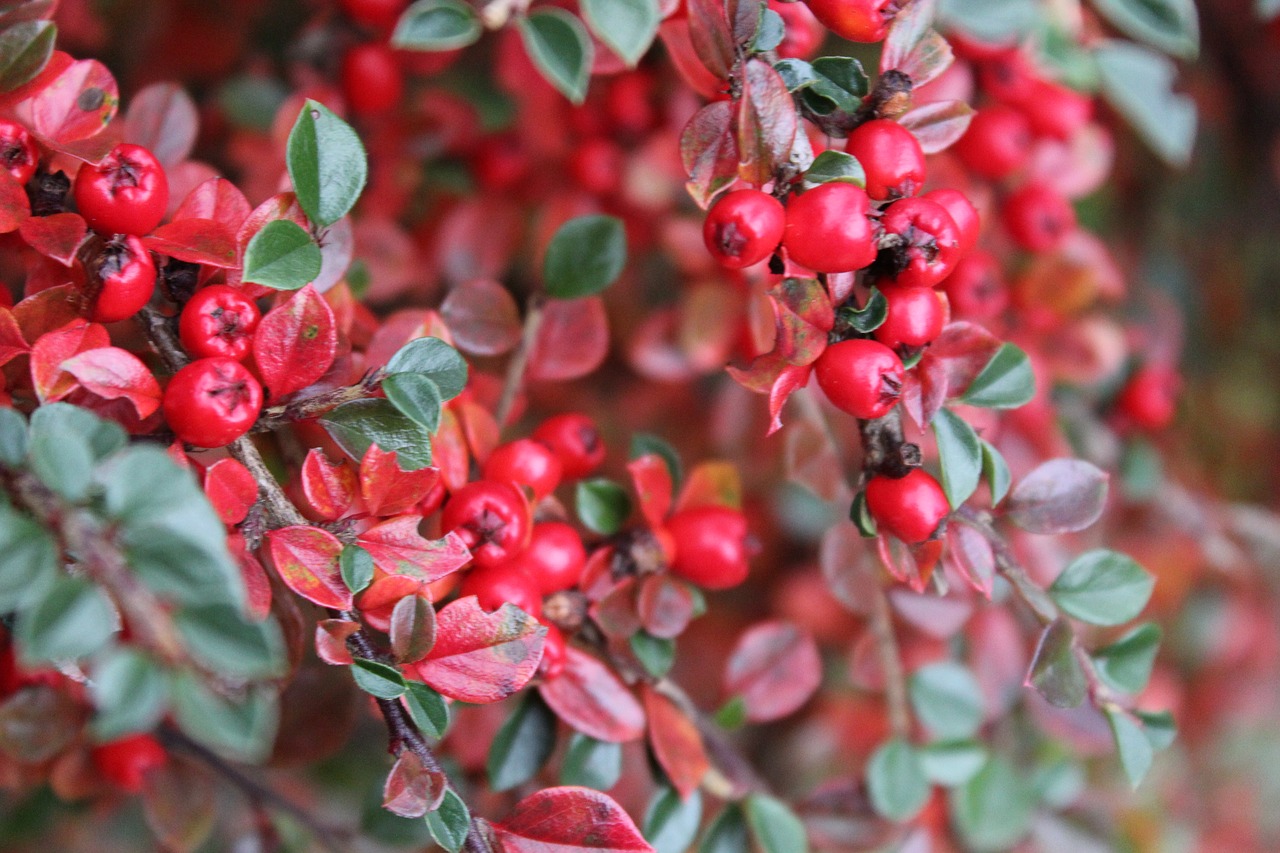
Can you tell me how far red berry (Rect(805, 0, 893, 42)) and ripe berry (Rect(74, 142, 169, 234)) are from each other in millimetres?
349

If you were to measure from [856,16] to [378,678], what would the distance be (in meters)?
Result: 0.41

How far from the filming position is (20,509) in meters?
0.41

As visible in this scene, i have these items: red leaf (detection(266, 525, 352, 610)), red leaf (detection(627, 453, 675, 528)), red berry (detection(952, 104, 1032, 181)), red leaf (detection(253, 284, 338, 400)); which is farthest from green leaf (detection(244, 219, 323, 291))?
red berry (detection(952, 104, 1032, 181))

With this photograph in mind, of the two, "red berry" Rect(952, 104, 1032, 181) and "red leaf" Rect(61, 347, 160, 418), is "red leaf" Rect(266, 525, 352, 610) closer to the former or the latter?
"red leaf" Rect(61, 347, 160, 418)

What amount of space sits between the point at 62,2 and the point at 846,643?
0.92 metres

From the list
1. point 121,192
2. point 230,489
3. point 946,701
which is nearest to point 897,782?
point 946,701

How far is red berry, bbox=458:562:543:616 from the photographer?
55 centimetres

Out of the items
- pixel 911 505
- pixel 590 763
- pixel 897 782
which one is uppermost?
pixel 911 505

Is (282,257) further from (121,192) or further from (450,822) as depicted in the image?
(450,822)

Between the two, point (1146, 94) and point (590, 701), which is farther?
point (1146, 94)

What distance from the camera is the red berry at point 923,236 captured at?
0.49 m

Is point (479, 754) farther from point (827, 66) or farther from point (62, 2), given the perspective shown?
point (62, 2)

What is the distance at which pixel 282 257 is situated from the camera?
1.63 feet

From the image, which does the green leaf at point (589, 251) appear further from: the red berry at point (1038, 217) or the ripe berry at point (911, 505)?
the red berry at point (1038, 217)
